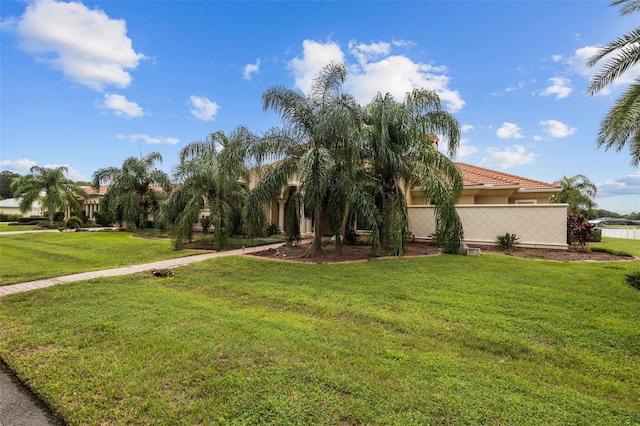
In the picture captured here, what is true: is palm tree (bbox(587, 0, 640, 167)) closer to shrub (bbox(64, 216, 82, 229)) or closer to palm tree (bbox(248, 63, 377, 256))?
palm tree (bbox(248, 63, 377, 256))

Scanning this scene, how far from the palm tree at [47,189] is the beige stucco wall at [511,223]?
3859 centimetres

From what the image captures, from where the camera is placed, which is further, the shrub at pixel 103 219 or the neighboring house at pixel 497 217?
the shrub at pixel 103 219

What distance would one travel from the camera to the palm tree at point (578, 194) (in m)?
29.4

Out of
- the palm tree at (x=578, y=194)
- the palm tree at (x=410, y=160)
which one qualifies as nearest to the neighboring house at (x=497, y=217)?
the palm tree at (x=410, y=160)

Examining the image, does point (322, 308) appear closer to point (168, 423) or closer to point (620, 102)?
point (168, 423)

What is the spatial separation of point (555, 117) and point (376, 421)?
18.8m

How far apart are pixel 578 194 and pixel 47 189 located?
55552 mm

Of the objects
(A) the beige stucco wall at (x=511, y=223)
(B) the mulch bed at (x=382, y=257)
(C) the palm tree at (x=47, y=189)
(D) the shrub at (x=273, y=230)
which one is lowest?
(B) the mulch bed at (x=382, y=257)

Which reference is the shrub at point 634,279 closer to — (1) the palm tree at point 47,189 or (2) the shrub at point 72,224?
(2) the shrub at point 72,224

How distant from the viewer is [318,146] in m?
12.0

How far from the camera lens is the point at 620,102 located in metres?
8.63

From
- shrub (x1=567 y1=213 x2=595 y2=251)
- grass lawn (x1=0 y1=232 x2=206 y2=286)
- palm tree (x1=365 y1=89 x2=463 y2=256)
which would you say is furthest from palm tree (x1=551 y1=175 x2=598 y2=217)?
grass lawn (x1=0 y1=232 x2=206 y2=286)

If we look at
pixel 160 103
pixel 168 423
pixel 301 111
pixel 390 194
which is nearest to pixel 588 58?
pixel 390 194

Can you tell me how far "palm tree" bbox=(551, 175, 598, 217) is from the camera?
2938cm
